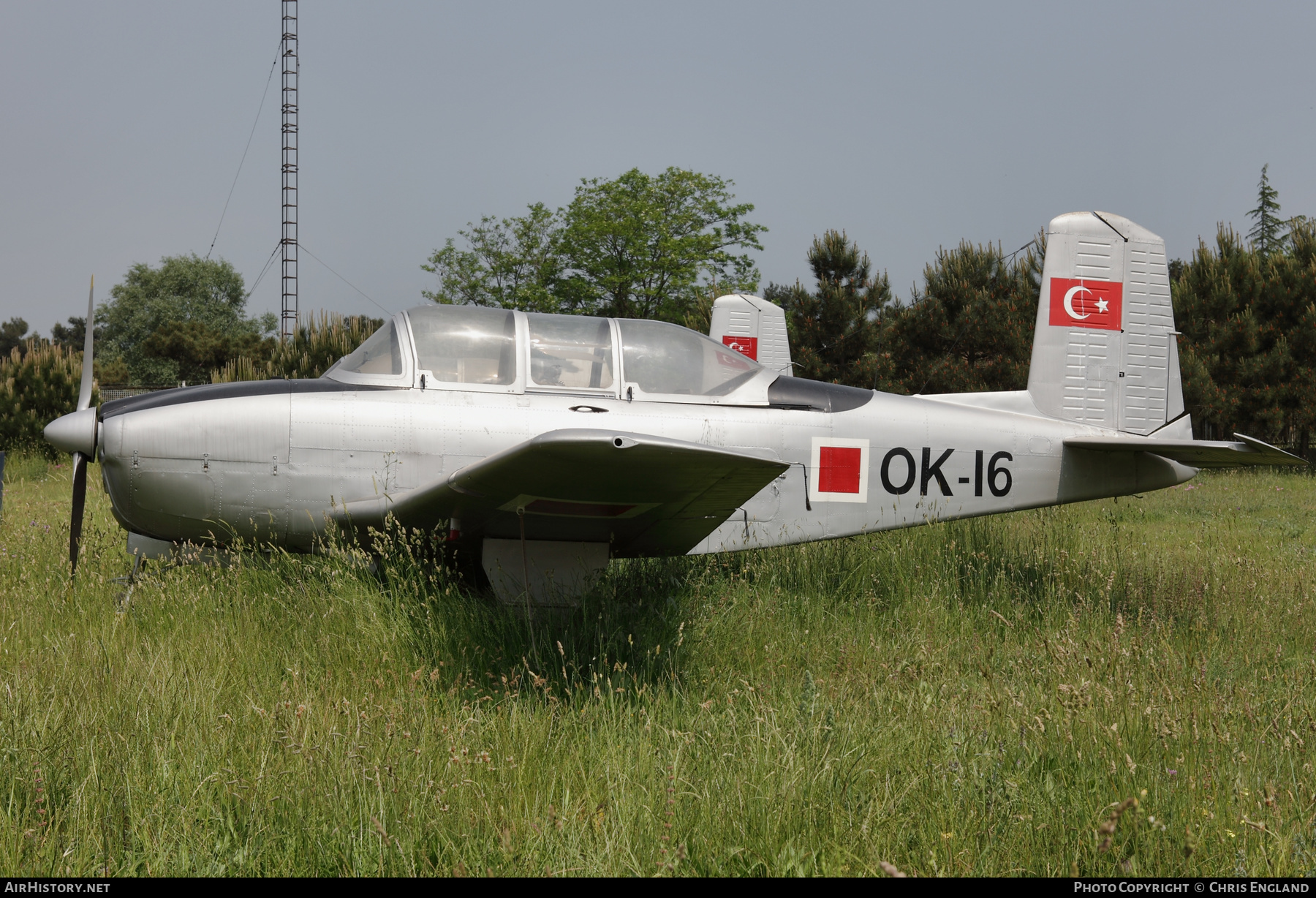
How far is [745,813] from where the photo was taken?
6.68ft

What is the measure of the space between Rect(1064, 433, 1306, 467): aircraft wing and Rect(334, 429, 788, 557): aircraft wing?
292cm

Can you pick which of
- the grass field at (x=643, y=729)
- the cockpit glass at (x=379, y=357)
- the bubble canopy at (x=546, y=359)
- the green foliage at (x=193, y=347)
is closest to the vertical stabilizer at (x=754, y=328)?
the bubble canopy at (x=546, y=359)

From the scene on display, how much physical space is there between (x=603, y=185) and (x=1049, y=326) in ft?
114

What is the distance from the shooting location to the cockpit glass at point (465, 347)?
14.2 ft

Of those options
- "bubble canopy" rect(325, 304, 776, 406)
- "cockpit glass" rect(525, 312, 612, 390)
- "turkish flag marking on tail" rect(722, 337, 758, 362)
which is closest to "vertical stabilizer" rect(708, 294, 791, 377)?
"turkish flag marking on tail" rect(722, 337, 758, 362)

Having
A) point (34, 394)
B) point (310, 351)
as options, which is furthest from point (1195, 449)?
point (34, 394)

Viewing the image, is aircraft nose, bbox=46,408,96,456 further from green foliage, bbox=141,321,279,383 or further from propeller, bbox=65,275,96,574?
green foliage, bbox=141,321,279,383

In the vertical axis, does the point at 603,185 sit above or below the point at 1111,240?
above

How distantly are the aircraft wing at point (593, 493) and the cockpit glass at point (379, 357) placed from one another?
768 millimetres

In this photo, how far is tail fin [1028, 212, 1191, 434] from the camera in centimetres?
548

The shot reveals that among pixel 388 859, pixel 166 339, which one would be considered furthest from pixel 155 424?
pixel 166 339

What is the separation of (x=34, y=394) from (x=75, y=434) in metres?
13.0

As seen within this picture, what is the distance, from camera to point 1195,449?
4672 millimetres

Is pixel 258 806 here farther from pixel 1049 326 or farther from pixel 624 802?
pixel 1049 326
